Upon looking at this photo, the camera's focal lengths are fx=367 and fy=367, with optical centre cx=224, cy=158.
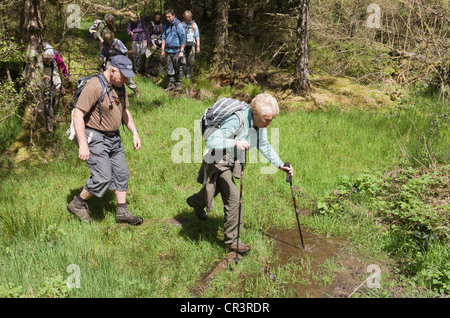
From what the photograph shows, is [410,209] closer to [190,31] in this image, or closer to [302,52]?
[302,52]

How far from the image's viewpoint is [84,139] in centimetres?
431

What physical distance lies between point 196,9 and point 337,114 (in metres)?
7.71

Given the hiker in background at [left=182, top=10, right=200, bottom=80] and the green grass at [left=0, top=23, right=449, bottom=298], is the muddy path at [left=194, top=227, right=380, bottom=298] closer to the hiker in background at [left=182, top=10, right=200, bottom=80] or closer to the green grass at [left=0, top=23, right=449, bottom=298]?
the green grass at [left=0, top=23, right=449, bottom=298]

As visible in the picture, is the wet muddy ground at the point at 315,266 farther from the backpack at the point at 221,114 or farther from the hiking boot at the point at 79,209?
the hiking boot at the point at 79,209

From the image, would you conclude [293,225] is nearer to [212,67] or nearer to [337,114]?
[337,114]

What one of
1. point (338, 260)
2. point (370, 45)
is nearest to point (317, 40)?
point (370, 45)

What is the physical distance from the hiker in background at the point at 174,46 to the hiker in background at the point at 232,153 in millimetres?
7206

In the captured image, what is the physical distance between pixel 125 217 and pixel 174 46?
708 cm

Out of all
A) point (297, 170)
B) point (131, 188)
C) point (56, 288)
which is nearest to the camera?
point (56, 288)

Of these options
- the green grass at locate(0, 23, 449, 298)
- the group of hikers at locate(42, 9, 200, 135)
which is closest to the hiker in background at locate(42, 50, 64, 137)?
the group of hikers at locate(42, 9, 200, 135)

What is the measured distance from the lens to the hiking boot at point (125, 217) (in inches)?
191

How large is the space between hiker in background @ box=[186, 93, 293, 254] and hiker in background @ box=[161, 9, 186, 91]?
7.21 meters

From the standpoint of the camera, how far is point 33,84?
242 inches

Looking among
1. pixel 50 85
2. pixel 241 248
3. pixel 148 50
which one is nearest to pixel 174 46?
pixel 148 50
